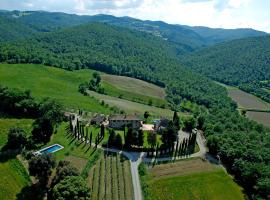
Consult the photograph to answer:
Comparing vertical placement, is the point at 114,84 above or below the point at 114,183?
below

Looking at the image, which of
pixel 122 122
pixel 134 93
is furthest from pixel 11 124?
pixel 134 93

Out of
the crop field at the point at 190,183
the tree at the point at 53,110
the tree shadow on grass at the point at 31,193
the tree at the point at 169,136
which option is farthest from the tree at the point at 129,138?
the tree shadow on grass at the point at 31,193

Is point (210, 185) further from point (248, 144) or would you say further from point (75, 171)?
point (75, 171)

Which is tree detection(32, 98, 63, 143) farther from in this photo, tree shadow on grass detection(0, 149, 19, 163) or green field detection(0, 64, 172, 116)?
green field detection(0, 64, 172, 116)

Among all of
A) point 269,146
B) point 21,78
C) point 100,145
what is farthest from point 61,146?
point 21,78

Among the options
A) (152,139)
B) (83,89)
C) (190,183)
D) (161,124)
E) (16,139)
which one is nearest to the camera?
(190,183)

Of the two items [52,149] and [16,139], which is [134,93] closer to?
[52,149]

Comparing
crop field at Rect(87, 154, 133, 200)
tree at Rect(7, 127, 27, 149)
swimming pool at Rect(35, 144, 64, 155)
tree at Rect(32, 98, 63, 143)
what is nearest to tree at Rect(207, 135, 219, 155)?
crop field at Rect(87, 154, 133, 200)
